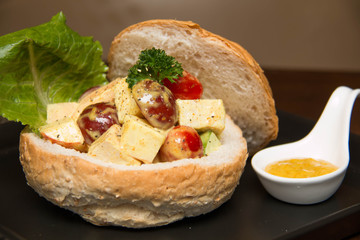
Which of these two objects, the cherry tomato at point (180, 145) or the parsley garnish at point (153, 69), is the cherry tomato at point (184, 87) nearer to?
the parsley garnish at point (153, 69)

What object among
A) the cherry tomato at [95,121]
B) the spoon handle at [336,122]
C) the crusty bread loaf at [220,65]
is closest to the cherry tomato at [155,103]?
the cherry tomato at [95,121]

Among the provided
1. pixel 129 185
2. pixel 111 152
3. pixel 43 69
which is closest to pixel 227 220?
pixel 129 185

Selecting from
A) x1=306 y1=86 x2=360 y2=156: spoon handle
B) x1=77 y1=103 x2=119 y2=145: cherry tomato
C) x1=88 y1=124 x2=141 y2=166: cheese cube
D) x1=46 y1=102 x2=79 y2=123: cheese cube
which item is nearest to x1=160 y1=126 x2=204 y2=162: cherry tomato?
x1=88 y1=124 x2=141 y2=166: cheese cube

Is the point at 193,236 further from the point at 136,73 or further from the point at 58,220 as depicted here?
the point at 136,73

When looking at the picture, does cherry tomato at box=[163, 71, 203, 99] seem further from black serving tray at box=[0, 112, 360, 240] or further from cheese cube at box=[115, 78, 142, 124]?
black serving tray at box=[0, 112, 360, 240]

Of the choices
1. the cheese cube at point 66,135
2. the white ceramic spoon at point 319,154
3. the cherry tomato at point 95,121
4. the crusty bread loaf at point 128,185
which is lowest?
the white ceramic spoon at point 319,154

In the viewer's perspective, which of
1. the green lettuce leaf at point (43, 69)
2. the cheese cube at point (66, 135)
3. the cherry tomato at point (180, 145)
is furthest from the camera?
the green lettuce leaf at point (43, 69)
